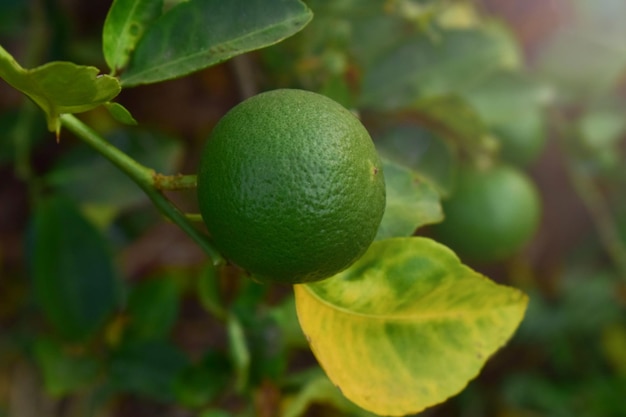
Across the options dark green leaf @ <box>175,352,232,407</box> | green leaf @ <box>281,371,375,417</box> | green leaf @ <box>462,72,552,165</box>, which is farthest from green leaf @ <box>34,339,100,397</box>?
green leaf @ <box>462,72,552,165</box>

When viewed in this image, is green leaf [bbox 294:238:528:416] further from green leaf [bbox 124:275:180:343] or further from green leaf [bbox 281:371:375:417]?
green leaf [bbox 124:275:180:343]

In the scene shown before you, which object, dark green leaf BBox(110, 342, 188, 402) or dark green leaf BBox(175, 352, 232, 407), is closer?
dark green leaf BBox(175, 352, 232, 407)

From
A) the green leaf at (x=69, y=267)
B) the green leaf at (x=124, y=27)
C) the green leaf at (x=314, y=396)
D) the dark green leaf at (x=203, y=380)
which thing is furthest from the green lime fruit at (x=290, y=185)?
the green leaf at (x=69, y=267)

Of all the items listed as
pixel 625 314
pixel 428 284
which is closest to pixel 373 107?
pixel 428 284

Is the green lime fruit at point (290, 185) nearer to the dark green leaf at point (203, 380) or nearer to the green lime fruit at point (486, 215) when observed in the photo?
the dark green leaf at point (203, 380)

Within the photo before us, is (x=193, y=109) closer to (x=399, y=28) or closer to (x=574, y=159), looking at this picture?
(x=399, y=28)
